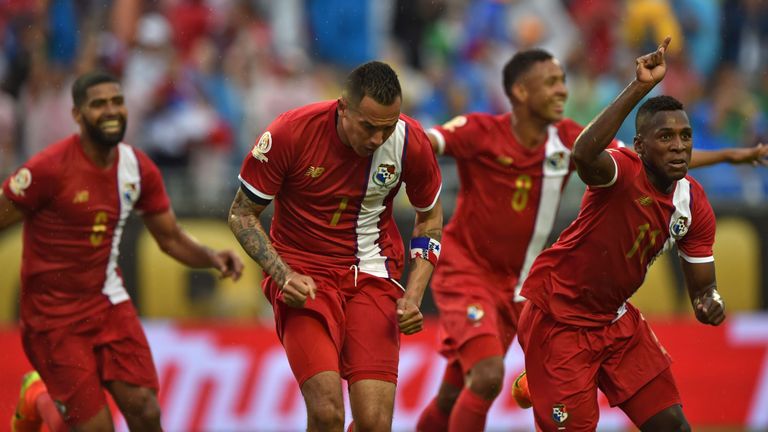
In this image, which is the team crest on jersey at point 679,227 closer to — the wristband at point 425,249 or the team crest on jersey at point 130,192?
the wristband at point 425,249

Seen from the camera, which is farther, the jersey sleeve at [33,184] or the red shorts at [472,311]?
the red shorts at [472,311]

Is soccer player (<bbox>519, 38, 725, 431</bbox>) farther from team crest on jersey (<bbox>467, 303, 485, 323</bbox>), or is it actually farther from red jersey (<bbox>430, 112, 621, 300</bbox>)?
red jersey (<bbox>430, 112, 621, 300</bbox>)

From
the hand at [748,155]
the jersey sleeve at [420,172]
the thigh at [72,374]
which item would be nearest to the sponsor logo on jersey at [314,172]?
the jersey sleeve at [420,172]

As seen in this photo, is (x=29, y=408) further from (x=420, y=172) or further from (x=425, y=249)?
(x=420, y=172)

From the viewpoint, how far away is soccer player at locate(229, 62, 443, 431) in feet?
23.5

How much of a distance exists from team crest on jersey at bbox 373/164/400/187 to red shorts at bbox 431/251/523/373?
1779 mm

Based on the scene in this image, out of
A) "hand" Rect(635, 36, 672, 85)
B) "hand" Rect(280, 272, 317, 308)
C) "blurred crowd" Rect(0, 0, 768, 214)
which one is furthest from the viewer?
"blurred crowd" Rect(0, 0, 768, 214)

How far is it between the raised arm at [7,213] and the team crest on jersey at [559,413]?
3688 mm

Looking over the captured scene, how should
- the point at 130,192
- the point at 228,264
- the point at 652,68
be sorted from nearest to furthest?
the point at 652,68
the point at 130,192
the point at 228,264

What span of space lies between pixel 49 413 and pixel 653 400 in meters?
4.11

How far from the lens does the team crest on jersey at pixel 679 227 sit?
24.6 feet

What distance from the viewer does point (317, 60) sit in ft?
50.3

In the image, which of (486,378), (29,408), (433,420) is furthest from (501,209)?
(29,408)

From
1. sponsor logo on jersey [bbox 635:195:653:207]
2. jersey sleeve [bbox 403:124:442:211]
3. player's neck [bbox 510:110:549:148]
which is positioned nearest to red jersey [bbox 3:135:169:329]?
jersey sleeve [bbox 403:124:442:211]
